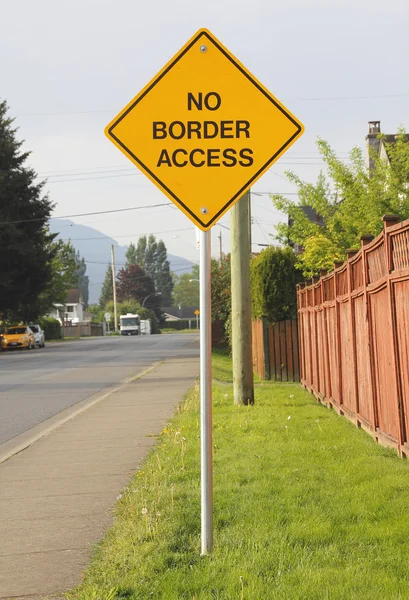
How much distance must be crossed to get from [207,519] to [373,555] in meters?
0.91

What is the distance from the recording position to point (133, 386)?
19.6m

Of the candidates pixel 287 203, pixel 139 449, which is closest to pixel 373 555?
pixel 139 449

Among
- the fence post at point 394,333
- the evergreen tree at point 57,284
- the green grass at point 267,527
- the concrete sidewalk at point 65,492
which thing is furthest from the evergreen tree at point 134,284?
the fence post at point 394,333

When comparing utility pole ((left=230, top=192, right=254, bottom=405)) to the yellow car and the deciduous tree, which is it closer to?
the deciduous tree

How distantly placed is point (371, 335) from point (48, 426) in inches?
208

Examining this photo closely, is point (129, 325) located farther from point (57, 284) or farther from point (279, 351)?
point (279, 351)

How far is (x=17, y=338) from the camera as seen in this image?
179 ft

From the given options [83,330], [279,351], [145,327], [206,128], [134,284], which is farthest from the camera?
[134,284]

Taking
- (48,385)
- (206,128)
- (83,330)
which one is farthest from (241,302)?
(83,330)

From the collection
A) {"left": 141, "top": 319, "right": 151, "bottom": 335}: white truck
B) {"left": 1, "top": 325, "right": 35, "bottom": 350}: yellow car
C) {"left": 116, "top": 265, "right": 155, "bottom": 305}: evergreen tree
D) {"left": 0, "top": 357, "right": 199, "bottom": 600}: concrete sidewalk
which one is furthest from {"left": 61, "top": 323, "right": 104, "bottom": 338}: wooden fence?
{"left": 0, "top": 357, "right": 199, "bottom": 600}: concrete sidewalk

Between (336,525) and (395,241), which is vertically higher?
(395,241)

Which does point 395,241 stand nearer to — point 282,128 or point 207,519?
point 282,128

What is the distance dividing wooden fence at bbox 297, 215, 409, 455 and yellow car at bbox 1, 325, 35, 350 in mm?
Answer: 42043

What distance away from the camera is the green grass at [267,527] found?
15.3 feet
